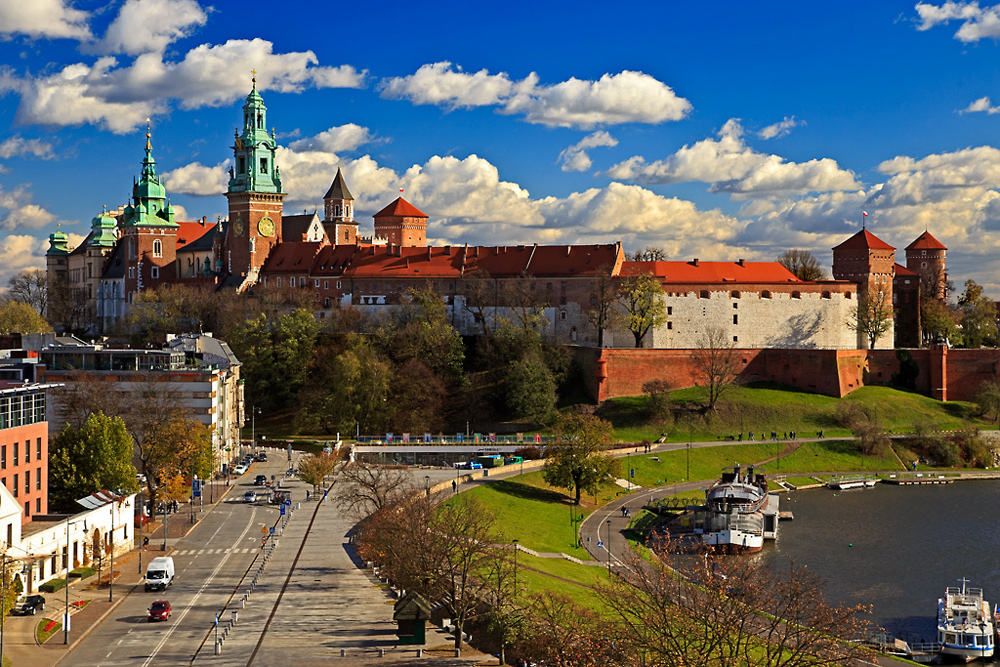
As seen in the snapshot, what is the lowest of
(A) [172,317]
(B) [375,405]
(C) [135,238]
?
(B) [375,405]

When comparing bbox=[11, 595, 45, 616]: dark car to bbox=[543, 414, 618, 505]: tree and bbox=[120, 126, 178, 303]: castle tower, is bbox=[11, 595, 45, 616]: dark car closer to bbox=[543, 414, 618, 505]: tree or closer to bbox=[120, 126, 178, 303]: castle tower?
bbox=[543, 414, 618, 505]: tree

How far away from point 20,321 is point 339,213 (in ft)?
119

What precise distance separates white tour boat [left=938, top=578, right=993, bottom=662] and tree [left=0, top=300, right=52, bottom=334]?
85907 mm

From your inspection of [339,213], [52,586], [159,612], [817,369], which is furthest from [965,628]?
[339,213]

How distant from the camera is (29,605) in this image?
37.4 metres

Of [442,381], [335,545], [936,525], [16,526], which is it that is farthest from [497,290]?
[16,526]

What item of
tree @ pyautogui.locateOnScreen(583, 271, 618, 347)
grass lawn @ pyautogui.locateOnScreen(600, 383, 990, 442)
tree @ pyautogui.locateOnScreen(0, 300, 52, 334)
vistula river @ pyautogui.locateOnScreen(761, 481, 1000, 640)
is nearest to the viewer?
vistula river @ pyautogui.locateOnScreen(761, 481, 1000, 640)

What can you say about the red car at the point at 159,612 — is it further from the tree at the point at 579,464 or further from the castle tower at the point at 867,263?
the castle tower at the point at 867,263

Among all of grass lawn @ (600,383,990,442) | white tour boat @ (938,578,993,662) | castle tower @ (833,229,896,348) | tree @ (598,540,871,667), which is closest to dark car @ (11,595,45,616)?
tree @ (598,540,871,667)

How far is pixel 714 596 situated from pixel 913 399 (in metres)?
67.0

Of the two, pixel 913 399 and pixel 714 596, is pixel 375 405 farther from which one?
pixel 714 596

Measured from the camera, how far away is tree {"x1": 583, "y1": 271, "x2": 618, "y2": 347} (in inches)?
3735

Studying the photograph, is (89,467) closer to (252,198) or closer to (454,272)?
(454,272)

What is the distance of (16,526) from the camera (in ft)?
132
